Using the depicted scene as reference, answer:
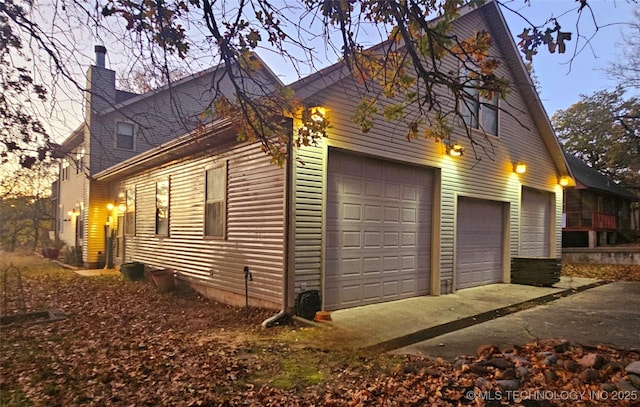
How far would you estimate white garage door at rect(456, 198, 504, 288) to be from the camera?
9.45 metres

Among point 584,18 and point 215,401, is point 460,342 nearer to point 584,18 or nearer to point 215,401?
point 215,401

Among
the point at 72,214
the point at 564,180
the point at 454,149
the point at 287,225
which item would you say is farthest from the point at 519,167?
the point at 72,214

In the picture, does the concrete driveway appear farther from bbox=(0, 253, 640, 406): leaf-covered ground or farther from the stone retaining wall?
the stone retaining wall

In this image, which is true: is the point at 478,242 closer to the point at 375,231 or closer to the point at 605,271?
the point at 375,231

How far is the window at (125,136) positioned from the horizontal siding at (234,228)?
508 centimetres

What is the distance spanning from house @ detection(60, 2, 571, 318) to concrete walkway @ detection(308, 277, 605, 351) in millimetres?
416

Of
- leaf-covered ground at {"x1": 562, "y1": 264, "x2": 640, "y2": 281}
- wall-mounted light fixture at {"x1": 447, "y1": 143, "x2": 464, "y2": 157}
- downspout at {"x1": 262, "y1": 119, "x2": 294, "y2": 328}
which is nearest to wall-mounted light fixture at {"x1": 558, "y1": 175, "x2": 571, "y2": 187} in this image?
leaf-covered ground at {"x1": 562, "y1": 264, "x2": 640, "y2": 281}

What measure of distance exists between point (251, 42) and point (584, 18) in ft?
8.98

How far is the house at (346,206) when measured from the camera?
650cm

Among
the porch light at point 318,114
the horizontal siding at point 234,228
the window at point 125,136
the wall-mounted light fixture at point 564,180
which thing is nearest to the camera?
the porch light at point 318,114

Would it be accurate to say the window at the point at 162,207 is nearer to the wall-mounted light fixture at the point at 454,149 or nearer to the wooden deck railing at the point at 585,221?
the wall-mounted light fixture at the point at 454,149

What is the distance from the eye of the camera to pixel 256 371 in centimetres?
430

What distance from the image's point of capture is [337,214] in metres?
6.99

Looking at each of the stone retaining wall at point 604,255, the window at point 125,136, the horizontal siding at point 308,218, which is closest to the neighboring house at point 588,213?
the stone retaining wall at point 604,255
